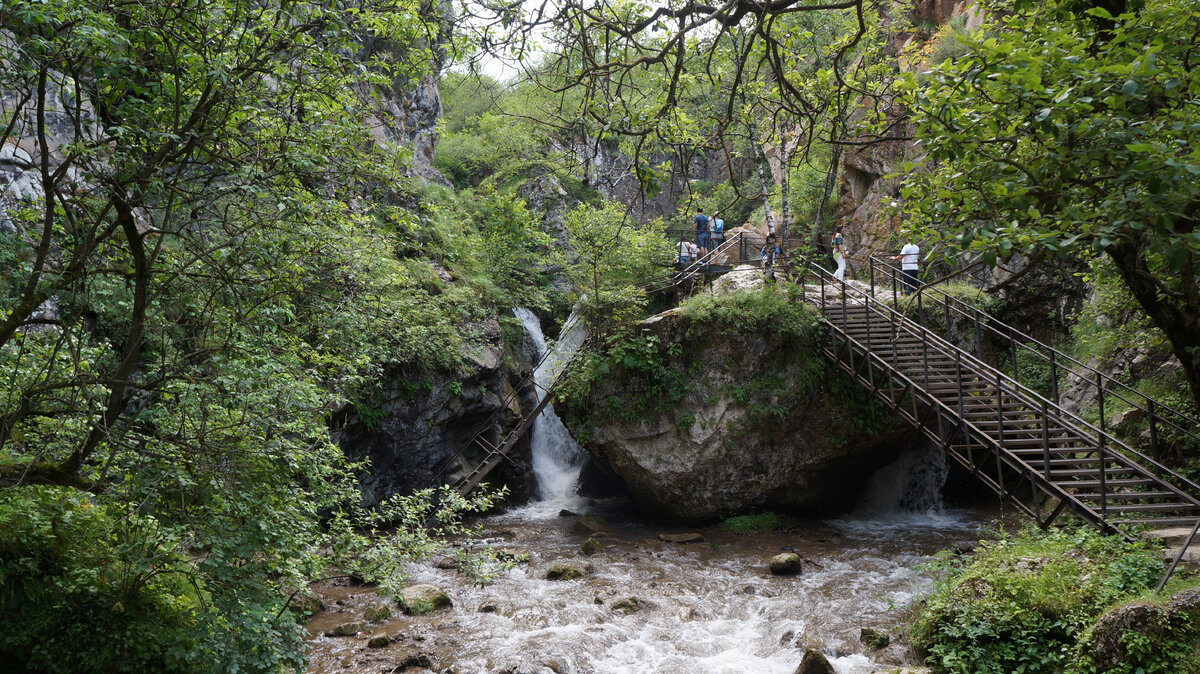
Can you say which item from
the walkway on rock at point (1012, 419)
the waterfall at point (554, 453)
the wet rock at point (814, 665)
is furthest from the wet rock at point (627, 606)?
the waterfall at point (554, 453)

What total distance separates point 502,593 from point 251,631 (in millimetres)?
5591

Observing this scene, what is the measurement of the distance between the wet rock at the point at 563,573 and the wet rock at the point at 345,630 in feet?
10.4

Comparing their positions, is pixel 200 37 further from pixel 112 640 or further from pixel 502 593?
pixel 502 593

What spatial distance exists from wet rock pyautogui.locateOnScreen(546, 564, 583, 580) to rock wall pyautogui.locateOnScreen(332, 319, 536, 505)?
4.09 meters

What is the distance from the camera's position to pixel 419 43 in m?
15.9

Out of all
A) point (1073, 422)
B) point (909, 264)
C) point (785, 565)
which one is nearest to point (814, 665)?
point (785, 565)

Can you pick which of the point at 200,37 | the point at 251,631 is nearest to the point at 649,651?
the point at 251,631

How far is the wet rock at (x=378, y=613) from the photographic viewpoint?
9.30 meters

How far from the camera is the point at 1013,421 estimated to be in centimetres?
988

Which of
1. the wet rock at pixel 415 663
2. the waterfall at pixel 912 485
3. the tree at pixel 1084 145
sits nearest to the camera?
the tree at pixel 1084 145

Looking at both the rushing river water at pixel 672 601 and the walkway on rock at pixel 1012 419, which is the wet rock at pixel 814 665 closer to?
the rushing river water at pixel 672 601

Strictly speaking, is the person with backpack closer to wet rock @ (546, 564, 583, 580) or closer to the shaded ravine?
the shaded ravine

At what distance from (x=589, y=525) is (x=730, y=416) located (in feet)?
12.0

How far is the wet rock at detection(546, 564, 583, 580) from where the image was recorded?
36.3 feet
